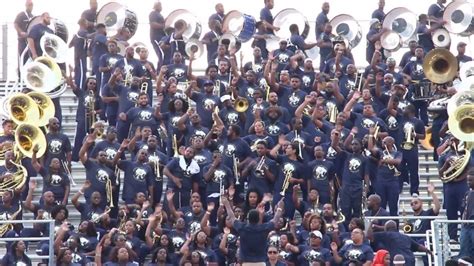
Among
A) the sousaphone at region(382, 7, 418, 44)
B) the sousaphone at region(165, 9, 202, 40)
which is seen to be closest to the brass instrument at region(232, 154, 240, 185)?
the sousaphone at region(165, 9, 202, 40)

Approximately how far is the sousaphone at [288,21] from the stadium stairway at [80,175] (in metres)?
3.21

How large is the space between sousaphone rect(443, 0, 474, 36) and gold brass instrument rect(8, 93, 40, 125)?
628cm

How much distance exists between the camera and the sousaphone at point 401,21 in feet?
106

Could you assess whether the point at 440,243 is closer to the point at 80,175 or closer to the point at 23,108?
the point at 80,175

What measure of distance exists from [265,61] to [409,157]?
10.9ft

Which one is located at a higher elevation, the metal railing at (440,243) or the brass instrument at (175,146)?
the brass instrument at (175,146)

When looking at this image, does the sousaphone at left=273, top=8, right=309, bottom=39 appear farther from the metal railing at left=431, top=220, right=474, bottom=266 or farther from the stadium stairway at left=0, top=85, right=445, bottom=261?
the metal railing at left=431, top=220, right=474, bottom=266

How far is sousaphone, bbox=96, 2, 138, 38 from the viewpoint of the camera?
1273 inches

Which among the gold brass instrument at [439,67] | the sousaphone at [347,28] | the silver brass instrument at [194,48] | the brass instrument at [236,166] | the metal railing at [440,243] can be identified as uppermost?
the sousaphone at [347,28]

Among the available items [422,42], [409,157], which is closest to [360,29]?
[422,42]

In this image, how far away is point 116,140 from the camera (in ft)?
95.9

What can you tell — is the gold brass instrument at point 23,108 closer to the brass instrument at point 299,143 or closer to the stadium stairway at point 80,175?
the stadium stairway at point 80,175

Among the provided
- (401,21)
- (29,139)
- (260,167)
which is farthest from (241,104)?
(401,21)

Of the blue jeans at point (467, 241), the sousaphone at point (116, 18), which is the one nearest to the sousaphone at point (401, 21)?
the sousaphone at point (116, 18)
